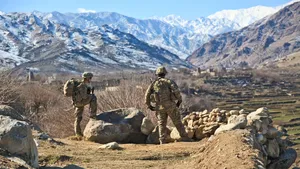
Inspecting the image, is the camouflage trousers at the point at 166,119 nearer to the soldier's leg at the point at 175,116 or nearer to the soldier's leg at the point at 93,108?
the soldier's leg at the point at 175,116

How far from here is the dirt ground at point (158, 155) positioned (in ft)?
30.3

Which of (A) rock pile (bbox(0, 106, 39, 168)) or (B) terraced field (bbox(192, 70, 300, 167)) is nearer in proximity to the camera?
(A) rock pile (bbox(0, 106, 39, 168))

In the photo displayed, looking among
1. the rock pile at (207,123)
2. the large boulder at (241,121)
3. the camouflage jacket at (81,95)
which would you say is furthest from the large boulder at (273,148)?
the camouflage jacket at (81,95)

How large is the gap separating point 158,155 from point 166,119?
2901 millimetres

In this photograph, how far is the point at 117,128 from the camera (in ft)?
57.3

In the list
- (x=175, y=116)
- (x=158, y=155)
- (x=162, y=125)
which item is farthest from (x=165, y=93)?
(x=158, y=155)

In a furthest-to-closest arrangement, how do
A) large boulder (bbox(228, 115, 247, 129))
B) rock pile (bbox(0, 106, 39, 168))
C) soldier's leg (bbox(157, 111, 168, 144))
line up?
soldier's leg (bbox(157, 111, 168, 144))
large boulder (bbox(228, 115, 247, 129))
rock pile (bbox(0, 106, 39, 168))

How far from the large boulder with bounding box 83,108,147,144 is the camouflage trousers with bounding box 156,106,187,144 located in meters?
1.84

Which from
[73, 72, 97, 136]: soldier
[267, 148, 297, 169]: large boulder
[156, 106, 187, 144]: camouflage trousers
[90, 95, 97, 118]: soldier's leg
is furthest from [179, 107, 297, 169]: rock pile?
[73, 72, 97, 136]: soldier

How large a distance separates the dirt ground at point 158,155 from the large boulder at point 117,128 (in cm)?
60

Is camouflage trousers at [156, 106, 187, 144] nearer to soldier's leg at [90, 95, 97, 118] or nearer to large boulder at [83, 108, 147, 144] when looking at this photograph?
large boulder at [83, 108, 147, 144]

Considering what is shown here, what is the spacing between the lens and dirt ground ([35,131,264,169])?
9.23 meters

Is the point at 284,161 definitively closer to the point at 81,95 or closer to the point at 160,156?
the point at 160,156

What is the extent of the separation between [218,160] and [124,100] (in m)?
22.8
